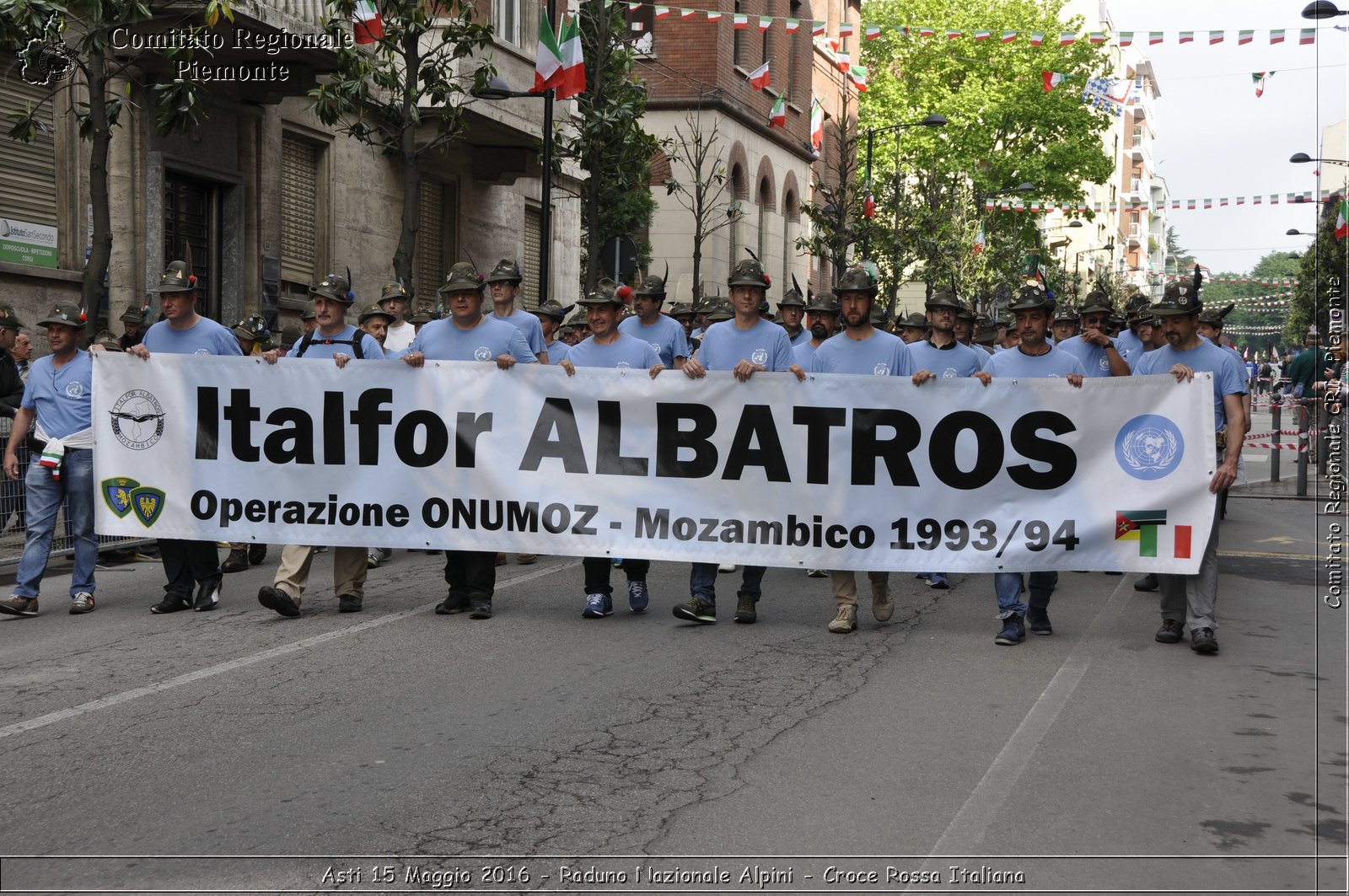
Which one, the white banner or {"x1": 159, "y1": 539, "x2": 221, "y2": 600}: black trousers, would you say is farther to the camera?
{"x1": 159, "y1": 539, "x2": 221, "y2": 600}: black trousers

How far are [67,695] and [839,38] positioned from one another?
143 ft

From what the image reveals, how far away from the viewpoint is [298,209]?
21344 millimetres

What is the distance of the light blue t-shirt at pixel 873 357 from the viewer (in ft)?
29.2

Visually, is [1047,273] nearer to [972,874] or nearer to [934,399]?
[934,399]

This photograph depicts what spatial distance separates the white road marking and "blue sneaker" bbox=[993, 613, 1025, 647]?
355 cm

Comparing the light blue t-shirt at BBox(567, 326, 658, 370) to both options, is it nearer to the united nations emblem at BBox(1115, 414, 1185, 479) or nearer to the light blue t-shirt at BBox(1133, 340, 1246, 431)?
the united nations emblem at BBox(1115, 414, 1185, 479)

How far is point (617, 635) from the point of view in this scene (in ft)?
27.8

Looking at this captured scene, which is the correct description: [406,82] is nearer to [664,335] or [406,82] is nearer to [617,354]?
[664,335]

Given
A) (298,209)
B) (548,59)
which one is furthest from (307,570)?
(298,209)

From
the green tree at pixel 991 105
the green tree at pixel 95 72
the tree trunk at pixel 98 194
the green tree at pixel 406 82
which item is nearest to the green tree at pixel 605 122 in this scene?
the green tree at pixel 406 82

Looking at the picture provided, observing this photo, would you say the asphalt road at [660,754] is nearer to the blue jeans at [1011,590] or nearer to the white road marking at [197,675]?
the white road marking at [197,675]

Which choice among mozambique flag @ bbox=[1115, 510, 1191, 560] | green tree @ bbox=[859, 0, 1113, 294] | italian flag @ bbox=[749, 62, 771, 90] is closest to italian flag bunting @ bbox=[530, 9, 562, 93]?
italian flag @ bbox=[749, 62, 771, 90]

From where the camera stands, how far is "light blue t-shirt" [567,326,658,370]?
9.27 m

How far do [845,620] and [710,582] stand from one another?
846mm
